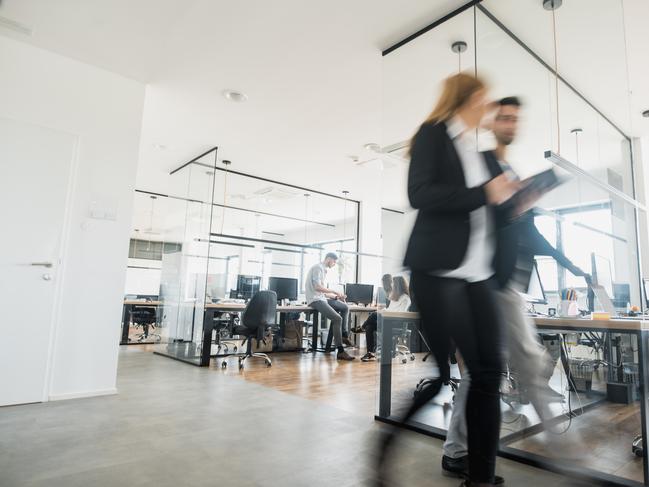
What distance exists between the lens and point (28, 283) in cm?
312

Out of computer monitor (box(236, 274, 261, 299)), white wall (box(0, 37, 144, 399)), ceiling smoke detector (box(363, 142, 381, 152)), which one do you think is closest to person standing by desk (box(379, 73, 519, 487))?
white wall (box(0, 37, 144, 399))

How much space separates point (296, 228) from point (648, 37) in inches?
360

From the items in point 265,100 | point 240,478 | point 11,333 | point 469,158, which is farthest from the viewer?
point 265,100

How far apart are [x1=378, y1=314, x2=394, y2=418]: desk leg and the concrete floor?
0.52 ft

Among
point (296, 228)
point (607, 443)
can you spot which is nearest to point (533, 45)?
point (607, 443)

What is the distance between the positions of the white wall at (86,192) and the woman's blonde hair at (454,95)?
3107mm

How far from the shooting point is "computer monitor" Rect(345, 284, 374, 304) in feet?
23.1

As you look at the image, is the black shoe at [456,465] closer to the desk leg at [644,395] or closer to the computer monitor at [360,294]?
the desk leg at [644,395]

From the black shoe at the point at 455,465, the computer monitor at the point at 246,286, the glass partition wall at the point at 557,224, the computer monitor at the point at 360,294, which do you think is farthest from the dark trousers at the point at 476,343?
the computer monitor at the point at 360,294

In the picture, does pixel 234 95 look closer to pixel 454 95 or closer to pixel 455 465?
pixel 454 95

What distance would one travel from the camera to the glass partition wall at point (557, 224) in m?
2.39

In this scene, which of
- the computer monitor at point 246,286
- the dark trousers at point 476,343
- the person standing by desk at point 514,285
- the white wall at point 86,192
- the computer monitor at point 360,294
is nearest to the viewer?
the dark trousers at point 476,343

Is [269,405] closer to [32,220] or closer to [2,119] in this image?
[32,220]

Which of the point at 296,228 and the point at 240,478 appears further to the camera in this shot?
the point at 296,228
